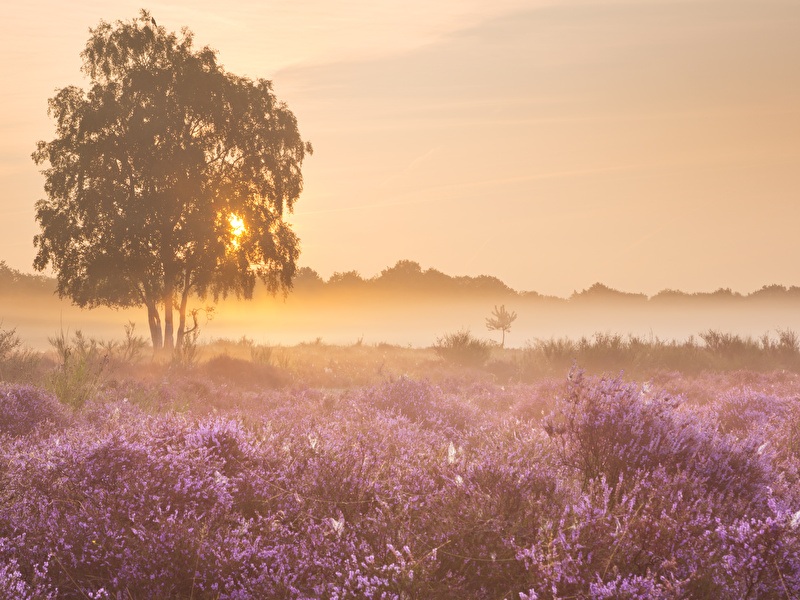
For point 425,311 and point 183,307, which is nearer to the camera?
point 183,307

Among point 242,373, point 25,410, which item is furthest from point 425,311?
point 25,410

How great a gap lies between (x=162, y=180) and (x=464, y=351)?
1438 centimetres

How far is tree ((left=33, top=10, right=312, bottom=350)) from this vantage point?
2891cm

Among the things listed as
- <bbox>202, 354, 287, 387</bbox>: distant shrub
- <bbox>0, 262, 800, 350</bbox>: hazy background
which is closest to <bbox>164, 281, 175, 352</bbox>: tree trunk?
<bbox>202, 354, 287, 387</bbox>: distant shrub

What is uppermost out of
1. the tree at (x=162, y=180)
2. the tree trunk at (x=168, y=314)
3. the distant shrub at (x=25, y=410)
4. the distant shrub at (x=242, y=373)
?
the tree at (x=162, y=180)

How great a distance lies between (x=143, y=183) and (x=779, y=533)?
97.1 ft

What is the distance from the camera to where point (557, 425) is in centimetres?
488

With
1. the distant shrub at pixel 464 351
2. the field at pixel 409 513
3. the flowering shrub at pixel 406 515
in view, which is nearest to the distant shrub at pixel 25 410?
the field at pixel 409 513

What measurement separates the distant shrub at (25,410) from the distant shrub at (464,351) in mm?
17230

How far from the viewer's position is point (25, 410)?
7.27m

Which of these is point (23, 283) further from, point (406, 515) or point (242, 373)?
point (406, 515)

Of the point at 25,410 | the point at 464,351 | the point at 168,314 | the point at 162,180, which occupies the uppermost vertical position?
the point at 162,180

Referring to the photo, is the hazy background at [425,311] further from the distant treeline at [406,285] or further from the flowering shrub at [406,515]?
the flowering shrub at [406,515]

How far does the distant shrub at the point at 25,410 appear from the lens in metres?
6.90
